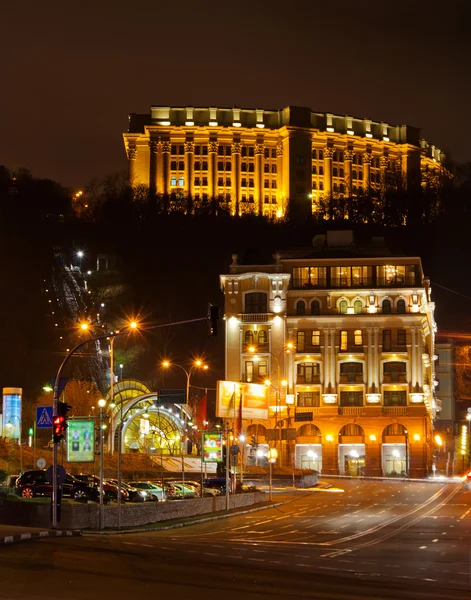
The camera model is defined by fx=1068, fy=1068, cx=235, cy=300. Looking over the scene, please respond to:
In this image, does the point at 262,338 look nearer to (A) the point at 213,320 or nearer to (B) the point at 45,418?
(B) the point at 45,418

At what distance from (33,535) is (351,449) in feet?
282

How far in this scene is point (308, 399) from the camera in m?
126

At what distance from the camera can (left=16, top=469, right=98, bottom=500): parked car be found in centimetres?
5778

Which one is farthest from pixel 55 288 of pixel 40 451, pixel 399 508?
pixel 399 508

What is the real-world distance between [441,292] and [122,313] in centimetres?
5925

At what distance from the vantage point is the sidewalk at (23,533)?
128 feet

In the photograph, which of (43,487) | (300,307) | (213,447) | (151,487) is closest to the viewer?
(43,487)

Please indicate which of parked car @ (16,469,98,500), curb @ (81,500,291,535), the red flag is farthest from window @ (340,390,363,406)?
parked car @ (16,469,98,500)

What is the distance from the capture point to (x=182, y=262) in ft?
624

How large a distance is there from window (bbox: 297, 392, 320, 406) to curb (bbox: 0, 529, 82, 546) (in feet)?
266

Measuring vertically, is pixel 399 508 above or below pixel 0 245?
below

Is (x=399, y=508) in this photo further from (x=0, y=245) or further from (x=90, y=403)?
(x=0, y=245)

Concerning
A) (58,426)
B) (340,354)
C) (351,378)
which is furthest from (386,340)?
(58,426)

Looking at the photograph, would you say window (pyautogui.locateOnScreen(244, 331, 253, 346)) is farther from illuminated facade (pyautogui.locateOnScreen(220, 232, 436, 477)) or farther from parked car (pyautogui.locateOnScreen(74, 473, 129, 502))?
parked car (pyautogui.locateOnScreen(74, 473, 129, 502))
